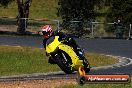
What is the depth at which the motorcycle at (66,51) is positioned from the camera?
15.7 metres

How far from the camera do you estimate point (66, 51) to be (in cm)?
1631

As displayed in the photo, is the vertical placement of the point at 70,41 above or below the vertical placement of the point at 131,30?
above

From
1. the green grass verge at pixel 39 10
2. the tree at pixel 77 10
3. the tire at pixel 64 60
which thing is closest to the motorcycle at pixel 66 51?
the tire at pixel 64 60

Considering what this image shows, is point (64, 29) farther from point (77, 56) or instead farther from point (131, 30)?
point (77, 56)

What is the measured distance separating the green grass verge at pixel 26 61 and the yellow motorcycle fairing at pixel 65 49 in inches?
275

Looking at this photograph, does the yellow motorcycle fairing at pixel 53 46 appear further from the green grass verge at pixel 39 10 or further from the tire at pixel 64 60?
the green grass verge at pixel 39 10

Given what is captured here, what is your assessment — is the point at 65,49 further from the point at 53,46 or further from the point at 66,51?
the point at 53,46

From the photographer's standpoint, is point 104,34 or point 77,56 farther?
point 104,34

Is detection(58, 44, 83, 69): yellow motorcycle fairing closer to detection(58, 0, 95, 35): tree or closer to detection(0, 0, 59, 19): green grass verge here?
detection(58, 0, 95, 35): tree

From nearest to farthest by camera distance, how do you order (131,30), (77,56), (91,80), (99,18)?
(91,80) → (77,56) → (131,30) → (99,18)

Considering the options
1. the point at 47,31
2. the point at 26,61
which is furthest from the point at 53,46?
the point at 26,61

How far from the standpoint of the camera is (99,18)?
222ft

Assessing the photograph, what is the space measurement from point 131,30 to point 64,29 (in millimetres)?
5969

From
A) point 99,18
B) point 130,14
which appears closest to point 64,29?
point 130,14
